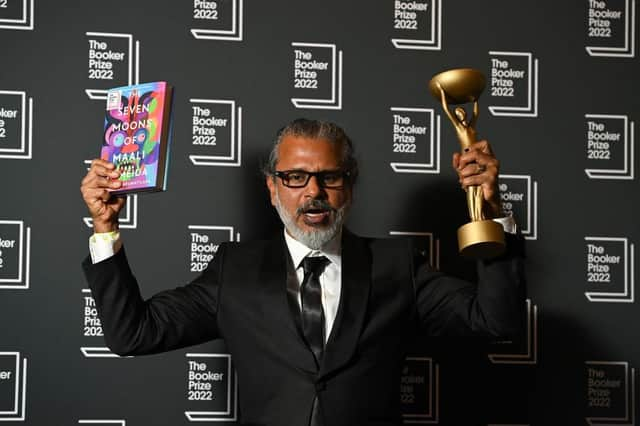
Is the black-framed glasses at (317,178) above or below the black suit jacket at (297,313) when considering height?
above

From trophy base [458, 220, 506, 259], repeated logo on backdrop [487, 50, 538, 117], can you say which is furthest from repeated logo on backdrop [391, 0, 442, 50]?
trophy base [458, 220, 506, 259]

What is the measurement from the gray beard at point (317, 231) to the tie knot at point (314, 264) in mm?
26

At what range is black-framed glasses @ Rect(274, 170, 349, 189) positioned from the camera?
7.33ft

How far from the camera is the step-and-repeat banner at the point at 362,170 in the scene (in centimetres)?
255

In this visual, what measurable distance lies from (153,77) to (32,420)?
97 centimetres

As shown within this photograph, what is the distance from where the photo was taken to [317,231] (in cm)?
224

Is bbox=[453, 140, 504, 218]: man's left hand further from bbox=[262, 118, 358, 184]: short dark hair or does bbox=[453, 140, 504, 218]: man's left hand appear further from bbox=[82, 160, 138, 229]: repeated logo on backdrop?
bbox=[82, 160, 138, 229]: repeated logo on backdrop

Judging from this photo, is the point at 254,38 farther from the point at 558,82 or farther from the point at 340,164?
the point at 558,82

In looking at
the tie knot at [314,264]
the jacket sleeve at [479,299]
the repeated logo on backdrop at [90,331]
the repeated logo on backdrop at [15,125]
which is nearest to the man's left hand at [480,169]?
the jacket sleeve at [479,299]

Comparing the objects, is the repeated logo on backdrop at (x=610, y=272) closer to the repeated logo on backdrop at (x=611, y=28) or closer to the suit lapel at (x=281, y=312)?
the repeated logo on backdrop at (x=611, y=28)

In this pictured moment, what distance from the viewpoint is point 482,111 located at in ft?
9.07

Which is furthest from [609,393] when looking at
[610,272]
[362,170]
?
[362,170]

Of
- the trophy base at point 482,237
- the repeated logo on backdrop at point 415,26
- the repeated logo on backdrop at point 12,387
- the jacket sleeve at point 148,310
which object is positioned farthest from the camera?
the repeated logo on backdrop at point 415,26

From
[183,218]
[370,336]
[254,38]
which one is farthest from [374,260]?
[254,38]
